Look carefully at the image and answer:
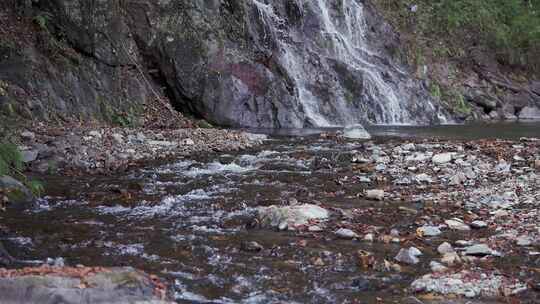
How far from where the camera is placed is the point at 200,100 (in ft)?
57.6

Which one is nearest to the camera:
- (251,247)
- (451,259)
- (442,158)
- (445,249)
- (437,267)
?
(437,267)

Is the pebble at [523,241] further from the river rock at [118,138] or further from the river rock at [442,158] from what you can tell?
the river rock at [118,138]

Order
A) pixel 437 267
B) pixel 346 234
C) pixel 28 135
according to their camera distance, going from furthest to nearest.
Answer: pixel 28 135
pixel 346 234
pixel 437 267

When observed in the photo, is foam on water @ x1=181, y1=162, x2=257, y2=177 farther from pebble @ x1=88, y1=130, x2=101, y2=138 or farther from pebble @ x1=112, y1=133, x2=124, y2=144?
pebble @ x1=88, y1=130, x2=101, y2=138

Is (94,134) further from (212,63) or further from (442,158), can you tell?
(442,158)

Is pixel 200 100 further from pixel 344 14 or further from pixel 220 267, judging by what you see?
pixel 220 267

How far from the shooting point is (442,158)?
1099 cm

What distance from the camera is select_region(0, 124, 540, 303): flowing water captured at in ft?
16.3

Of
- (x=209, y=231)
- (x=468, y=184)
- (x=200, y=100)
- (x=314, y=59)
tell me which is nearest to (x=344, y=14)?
(x=314, y=59)

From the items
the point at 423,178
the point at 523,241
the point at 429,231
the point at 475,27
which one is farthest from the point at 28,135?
the point at 475,27

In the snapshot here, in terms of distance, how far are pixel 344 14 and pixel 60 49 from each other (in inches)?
507

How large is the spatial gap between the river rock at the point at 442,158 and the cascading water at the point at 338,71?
873 centimetres

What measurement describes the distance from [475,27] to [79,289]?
30171 mm

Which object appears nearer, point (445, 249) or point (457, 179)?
point (445, 249)
